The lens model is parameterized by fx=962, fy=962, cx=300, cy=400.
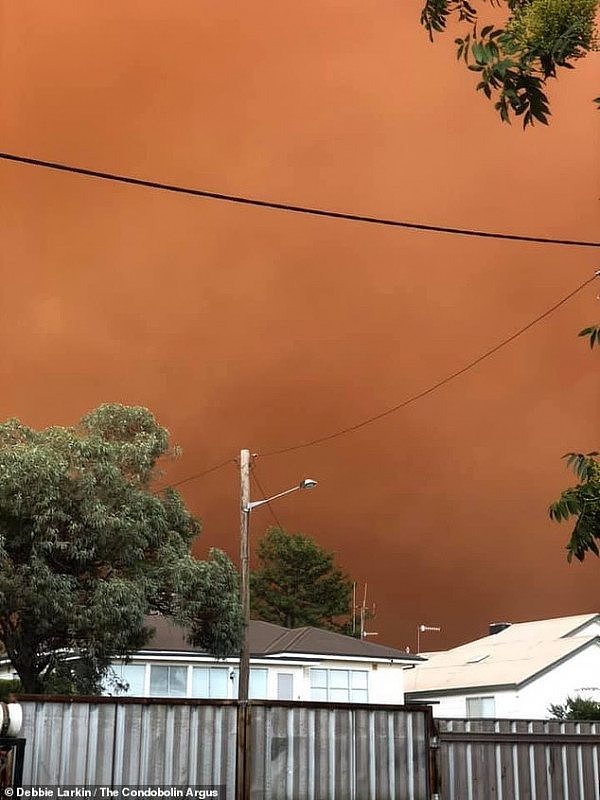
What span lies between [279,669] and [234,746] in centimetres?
2310

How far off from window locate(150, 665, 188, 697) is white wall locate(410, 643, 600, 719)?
1378cm

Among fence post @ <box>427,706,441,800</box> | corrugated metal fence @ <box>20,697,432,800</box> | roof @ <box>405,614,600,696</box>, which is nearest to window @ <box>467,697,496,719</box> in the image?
roof @ <box>405,614,600,696</box>

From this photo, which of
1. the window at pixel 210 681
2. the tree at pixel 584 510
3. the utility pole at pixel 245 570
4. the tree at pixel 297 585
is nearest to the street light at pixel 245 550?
the utility pole at pixel 245 570

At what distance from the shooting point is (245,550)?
31.0 m

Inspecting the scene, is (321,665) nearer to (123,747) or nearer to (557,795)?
(557,795)

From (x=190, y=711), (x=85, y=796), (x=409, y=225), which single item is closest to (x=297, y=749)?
(x=190, y=711)

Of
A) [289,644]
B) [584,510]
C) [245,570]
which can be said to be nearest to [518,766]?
[584,510]

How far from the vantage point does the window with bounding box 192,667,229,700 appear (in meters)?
34.8

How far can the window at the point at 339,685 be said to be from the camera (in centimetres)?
3641

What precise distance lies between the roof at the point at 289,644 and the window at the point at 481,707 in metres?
4.69

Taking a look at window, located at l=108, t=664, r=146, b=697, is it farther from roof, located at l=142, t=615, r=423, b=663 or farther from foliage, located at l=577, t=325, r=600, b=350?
foliage, located at l=577, t=325, r=600, b=350

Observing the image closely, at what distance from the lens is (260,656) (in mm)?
35625

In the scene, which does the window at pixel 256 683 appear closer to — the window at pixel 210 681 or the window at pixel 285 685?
the window at pixel 210 681

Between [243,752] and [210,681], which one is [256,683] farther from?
[243,752]
